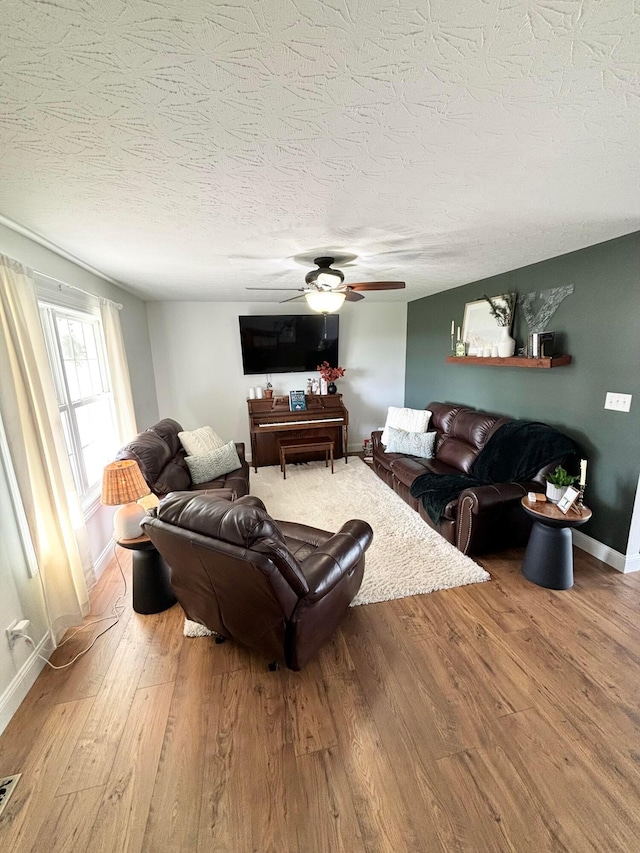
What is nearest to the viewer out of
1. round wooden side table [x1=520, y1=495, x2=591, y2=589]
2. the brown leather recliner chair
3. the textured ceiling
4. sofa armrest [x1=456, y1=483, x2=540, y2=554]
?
the textured ceiling

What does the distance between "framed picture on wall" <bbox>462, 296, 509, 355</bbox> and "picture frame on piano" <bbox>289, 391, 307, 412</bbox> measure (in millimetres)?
2265

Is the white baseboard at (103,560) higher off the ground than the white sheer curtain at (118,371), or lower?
lower

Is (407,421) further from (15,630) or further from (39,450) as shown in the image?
(15,630)

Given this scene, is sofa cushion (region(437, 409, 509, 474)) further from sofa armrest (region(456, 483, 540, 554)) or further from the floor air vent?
the floor air vent

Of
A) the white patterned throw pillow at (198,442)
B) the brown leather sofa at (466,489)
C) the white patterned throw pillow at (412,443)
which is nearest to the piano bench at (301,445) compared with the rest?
the brown leather sofa at (466,489)

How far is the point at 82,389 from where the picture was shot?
2.77 meters

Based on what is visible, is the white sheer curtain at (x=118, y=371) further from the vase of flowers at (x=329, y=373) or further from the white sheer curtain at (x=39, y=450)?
the vase of flowers at (x=329, y=373)

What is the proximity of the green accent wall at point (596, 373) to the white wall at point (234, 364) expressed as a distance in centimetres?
210

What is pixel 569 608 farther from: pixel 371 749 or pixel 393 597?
pixel 371 749

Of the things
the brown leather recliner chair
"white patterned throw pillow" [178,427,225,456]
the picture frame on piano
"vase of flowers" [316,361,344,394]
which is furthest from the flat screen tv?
the brown leather recliner chair

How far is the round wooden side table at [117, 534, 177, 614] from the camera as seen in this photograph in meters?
2.09

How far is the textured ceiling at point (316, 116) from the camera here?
0.72 metres

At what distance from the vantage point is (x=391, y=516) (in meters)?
3.32

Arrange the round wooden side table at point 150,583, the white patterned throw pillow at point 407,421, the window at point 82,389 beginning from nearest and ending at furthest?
the round wooden side table at point 150,583 → the window at point 82,389 → the white patterned throw pillow at point 407,421
